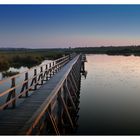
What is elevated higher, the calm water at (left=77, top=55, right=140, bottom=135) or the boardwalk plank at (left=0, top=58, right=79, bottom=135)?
the boardwalk plank at (left=0, top=58, right=79, bottom=135)

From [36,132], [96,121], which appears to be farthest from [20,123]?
[96,121]

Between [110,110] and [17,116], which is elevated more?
[17,116]

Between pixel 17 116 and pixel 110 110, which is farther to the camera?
pixel 110 110

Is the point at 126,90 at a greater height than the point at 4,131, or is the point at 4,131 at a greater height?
the point at 4,131

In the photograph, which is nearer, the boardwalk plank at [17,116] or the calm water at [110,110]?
the boardwalk plank at [17,116]

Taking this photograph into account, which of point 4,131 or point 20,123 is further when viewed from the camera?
point 20,123

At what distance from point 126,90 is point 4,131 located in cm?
1508

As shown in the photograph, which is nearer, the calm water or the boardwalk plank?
the boardwalk plank

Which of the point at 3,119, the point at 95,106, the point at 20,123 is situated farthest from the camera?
the point at 95,106

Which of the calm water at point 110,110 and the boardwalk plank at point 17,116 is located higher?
the boardwalk plank at point 17,116

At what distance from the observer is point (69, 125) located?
10.9 metres

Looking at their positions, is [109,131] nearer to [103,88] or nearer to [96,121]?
[96,121]
